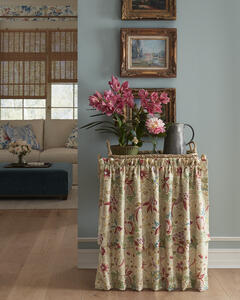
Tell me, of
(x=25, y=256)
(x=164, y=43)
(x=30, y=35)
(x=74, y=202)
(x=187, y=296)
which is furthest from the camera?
(x=30, y=35)

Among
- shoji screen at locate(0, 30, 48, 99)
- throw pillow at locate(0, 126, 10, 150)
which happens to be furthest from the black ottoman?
shoji screen at locate(0, 30, 48, 99)

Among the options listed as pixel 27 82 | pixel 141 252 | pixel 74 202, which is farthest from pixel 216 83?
pixel 27 82

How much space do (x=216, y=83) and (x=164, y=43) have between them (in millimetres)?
471

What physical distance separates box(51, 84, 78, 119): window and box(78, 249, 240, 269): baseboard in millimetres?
4914

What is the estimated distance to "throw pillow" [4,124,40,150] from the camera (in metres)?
6.71

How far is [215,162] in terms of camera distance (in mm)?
Answer: 2973

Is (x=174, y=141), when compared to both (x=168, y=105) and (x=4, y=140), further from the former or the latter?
(x=4, y=140)

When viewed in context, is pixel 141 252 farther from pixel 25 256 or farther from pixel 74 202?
pixel 74 202

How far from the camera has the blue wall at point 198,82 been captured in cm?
292

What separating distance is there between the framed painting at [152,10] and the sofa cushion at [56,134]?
4329mm

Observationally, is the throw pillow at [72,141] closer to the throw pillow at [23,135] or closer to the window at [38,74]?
the throw pillow at [23,135]

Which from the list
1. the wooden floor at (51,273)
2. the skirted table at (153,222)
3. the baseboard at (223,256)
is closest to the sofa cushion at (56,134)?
the wooden floor at (51,273)

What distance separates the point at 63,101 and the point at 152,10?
16.1 feet

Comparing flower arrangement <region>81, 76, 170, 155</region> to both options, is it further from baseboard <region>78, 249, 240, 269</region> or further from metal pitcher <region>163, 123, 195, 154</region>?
baseboard <region>78, 249, 240, 269</region>
